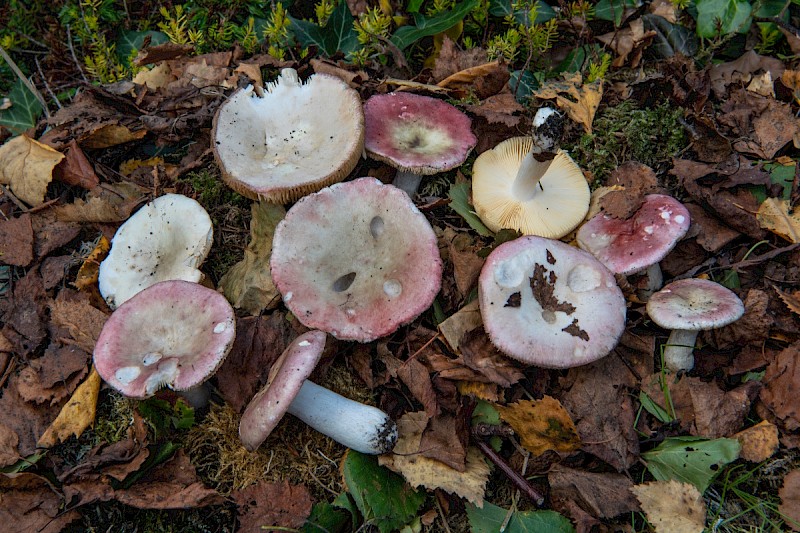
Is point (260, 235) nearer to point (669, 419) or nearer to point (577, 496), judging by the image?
point (577, 496)

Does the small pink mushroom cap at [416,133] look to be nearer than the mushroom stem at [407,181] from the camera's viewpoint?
Yes

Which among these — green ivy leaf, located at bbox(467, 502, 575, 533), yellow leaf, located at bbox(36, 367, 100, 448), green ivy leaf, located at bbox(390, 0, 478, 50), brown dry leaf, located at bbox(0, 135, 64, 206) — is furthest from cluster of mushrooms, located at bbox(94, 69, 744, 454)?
brown dry leaf, located at bbox(0, 135, 64, 206)

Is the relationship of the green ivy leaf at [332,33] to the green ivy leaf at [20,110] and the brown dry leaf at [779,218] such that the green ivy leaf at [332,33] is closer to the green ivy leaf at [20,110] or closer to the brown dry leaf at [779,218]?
the green ivy leaf at [20,110]

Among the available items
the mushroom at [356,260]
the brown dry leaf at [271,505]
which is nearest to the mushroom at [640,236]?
the mushroom at [356,260]

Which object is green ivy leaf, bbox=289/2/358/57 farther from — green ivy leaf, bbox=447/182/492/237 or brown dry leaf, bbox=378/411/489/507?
brown dry leaf, bbox=378/411/489/507

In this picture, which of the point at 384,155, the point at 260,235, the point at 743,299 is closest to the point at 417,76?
the point at 384,155

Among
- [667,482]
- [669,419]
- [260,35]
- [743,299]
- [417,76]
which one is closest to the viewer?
[667,482]
